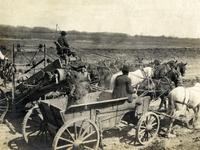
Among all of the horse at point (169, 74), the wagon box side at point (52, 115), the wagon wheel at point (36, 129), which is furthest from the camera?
the horse at point (169, 74)

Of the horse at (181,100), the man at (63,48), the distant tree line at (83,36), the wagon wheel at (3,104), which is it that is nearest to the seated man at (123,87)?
the horse at (181,100)

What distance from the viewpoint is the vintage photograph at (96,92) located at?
653 centimetres

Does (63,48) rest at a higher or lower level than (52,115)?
higher

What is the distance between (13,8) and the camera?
7.74 metres

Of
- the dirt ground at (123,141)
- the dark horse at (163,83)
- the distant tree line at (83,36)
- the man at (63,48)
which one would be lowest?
the dirt ground at (123,141)

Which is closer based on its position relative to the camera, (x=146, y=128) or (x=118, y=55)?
(x=146, y=128)

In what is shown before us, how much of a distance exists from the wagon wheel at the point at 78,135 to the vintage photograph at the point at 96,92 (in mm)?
16

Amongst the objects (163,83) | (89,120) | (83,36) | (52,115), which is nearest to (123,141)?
(89,120)

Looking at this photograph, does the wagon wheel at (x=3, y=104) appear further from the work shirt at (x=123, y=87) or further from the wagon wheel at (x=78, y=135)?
the work shirt at (x=123, y=87)

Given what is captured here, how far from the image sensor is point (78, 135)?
20.8ft

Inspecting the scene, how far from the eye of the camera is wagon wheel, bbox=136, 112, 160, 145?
6.96 m

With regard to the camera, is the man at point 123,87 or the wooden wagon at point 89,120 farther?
the man at point 123,87

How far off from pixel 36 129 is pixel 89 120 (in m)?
1.77

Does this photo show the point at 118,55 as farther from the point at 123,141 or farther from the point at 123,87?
the point at 123,87
